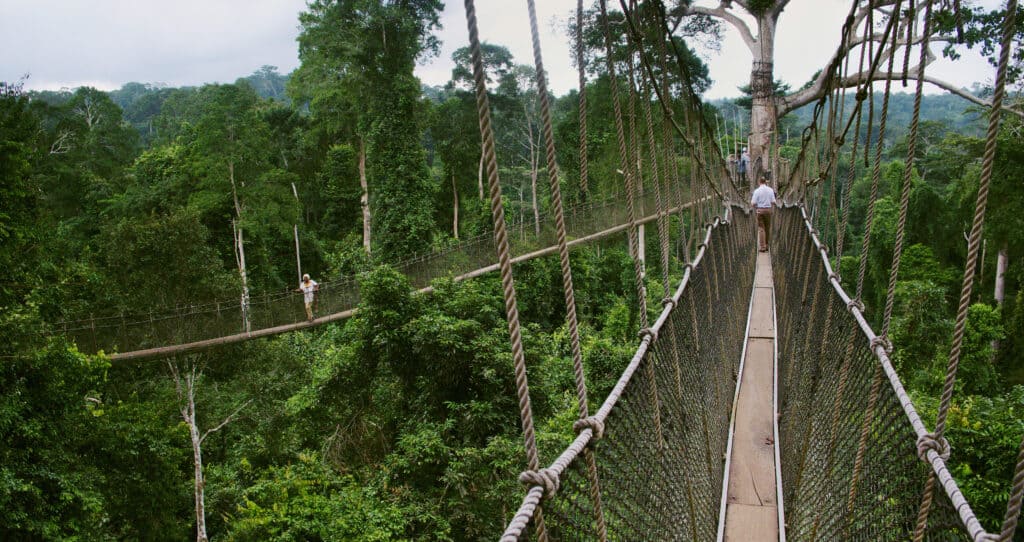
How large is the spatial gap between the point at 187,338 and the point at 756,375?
5923mm

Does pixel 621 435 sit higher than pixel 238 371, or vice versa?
pixel 621 435

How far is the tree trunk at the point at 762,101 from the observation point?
8906mm

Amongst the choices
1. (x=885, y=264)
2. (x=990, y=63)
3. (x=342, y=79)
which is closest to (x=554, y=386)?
(x=990, y=63)

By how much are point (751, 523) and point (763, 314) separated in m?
2.91

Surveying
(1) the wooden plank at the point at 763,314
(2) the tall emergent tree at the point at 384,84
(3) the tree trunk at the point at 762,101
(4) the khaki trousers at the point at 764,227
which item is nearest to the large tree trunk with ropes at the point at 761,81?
(3) the tree trunk at the point at 762,101

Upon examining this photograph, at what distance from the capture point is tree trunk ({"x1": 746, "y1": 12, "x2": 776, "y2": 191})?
891 centimetres

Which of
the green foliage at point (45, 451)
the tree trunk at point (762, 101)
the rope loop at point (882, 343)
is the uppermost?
the tree trunk at point (762, 101)

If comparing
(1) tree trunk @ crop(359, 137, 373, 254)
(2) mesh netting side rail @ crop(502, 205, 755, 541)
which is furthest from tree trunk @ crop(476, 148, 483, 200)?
(2) mesh netting side rail @ crop(502, 205, 755, 541)

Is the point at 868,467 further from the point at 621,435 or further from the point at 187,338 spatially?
Result: the point at 187,338

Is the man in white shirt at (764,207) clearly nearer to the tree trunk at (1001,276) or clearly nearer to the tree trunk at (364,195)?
the tree trunk at (1001,276)

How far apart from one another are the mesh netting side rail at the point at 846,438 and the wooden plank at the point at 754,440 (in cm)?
9

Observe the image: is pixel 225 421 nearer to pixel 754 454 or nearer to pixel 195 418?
pixel 195 418

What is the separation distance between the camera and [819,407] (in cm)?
232

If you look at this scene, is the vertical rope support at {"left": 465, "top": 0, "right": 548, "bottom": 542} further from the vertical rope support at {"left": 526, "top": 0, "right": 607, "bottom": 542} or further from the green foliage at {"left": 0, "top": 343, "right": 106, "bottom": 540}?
the green foliage at {"left": 0, "top": 343, "right": 106, "bottom": 540}
